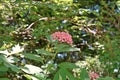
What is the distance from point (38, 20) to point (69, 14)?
428 millimetres

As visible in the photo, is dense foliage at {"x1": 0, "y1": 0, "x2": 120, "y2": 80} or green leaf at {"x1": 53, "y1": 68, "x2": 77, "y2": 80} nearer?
green leaf at {"x1": 53, "y1": 68, "x2": 77, "y2": 80}

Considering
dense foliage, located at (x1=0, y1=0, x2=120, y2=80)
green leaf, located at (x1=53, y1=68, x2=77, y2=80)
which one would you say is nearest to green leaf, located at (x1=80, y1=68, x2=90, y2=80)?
green leaf, located at (x1=53, y1=68, x2=77, y2=80)

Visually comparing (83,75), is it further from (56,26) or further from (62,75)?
(56,26)

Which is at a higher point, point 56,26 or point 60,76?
point 60,76

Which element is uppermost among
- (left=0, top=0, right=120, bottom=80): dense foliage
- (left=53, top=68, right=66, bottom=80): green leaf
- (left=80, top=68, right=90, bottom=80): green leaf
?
(left=53, top=68, right=66, bottom=80): green leaf

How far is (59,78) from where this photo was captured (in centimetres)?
88

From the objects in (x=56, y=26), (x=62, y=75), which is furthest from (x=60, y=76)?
(x=56, y=26)

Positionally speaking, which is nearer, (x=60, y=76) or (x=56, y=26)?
(x=60, y=76)

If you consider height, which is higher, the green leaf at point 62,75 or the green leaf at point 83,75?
the green leaf at point 62,75

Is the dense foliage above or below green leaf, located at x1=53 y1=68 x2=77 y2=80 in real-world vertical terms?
below

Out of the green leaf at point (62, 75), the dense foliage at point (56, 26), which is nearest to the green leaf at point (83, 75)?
the green leaf at point (62, 75)

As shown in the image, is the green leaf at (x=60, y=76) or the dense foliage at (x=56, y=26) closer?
the green leaf at (x=60, y=76)

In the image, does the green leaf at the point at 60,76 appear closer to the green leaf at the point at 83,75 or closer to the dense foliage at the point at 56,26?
the green leaf at the point at 83,75

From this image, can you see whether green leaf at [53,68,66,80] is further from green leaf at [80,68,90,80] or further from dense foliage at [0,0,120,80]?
dense foliage at [0,0,120,80]
